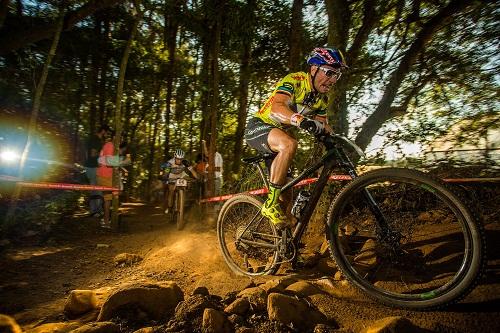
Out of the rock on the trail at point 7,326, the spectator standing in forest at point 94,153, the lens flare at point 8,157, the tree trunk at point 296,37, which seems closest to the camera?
the rock on the trail at point 7,326

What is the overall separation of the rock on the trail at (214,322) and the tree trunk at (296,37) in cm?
546

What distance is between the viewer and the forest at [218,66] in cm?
513

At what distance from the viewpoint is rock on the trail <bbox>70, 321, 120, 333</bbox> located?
2.14 meters

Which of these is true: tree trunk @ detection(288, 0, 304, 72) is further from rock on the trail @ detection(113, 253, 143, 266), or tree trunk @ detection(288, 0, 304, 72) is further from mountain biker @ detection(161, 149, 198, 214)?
rock on the trail @ detection(113, 253, 143, 266)

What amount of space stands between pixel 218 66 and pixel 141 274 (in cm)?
603

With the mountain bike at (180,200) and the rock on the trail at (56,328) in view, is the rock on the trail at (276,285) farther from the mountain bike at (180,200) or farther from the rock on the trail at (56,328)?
the mountain bike at (180,200)

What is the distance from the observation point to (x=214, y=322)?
219cm

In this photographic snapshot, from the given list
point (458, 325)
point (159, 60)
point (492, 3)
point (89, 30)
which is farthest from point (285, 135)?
point (159, 60)

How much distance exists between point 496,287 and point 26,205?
1043 cm

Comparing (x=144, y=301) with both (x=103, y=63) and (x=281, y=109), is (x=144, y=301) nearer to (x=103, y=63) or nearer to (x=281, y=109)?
(x=281, y=109)

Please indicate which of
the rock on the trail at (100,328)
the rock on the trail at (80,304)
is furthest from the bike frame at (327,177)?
the rock on the trail at (80,304)

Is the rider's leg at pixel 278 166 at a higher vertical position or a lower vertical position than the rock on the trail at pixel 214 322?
Answer: higher

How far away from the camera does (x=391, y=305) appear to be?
7.75 ft

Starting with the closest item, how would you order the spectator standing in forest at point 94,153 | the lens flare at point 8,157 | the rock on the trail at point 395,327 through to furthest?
the rock on the trail at point 395,327 < the spectator standing in forest at point 94,153 < the lens flare at point 8,157
